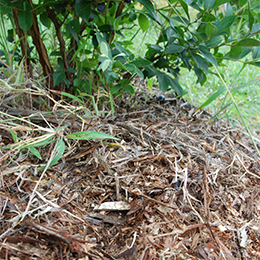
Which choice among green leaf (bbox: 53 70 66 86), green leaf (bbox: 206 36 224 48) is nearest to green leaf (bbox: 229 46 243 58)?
green leaf (bbox: 206 36 224 48)

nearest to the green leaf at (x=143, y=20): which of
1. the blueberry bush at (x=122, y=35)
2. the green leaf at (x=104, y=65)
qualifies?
the blueberry bush at (x=122, y=35)

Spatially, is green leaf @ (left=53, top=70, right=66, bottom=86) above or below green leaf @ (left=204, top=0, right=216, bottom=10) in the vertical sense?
below

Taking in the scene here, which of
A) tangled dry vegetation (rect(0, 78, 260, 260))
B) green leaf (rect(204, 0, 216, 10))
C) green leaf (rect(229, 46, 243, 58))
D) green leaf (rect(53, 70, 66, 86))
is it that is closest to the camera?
tangled dry vegetation (rect(0, 78, 260, 260))

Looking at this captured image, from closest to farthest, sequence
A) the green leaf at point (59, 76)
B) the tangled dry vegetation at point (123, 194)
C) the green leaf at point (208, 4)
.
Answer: the tangled dry vegetation at point (123, 194) → the green leaf at point (208, 4) → the green leaf at point (59, 76)

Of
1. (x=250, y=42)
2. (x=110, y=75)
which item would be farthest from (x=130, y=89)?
(x=250, y=42)

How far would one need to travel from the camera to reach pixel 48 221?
0.67 metres

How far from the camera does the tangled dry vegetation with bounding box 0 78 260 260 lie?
2.17ft

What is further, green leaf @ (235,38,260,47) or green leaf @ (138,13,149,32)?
green leaf @ (138,13,149,32)

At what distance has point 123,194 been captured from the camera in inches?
31.9

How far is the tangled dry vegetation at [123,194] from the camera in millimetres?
660

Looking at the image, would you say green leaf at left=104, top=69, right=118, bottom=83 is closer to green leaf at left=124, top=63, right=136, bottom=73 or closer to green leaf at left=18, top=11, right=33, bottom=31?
green leaf at left=124, top=63, right=136, bottom=73

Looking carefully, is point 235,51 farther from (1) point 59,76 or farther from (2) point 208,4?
(1) point 59,76

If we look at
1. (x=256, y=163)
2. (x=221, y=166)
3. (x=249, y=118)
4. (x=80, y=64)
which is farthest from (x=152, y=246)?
(x=249, y=118)

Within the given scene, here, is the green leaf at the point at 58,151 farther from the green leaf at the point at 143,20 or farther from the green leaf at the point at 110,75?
the green leaf at the point at 143,20
